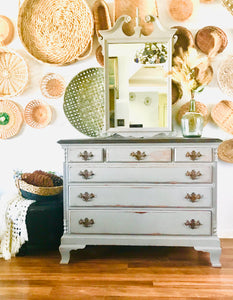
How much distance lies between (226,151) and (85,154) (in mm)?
1345

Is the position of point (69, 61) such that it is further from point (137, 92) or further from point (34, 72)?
point (137, 92)

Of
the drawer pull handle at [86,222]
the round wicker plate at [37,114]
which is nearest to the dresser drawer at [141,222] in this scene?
the drawer pull handle at [86,222]

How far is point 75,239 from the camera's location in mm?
2367

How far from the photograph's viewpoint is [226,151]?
289 cm

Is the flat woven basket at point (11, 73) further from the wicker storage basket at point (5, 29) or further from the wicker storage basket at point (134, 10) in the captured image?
the wicker storage basket at point (134, 10)

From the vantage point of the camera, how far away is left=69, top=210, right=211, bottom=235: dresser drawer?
2.30 metres

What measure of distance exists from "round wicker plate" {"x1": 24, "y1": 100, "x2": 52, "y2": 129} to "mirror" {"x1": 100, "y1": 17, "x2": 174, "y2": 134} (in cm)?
66

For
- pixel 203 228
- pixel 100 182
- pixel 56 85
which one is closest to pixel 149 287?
pixel 203 228

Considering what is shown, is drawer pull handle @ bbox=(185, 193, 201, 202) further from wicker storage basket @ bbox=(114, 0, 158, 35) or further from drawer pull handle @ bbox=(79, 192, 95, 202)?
wicker storage basket @ bbox=(114, 0, 158, 35)

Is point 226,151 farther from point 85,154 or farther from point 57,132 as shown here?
point 57,132

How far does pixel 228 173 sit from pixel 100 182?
1.30 meters

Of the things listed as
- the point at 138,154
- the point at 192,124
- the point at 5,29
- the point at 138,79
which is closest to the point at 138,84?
the point at 138,79

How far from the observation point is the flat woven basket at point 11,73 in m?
3.01

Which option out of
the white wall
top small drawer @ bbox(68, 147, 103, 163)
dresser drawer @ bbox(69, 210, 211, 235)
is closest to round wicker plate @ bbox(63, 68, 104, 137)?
the white wall
